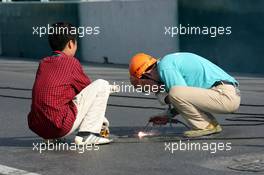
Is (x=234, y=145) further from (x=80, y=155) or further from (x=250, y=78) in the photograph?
(x=250, y=78)

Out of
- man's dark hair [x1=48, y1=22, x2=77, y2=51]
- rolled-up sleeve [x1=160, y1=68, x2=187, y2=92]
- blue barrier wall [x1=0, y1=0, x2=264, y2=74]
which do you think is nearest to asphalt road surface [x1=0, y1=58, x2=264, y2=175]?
rolled-up sleeve [x1=160, y1=68, x2=187, y2=92]

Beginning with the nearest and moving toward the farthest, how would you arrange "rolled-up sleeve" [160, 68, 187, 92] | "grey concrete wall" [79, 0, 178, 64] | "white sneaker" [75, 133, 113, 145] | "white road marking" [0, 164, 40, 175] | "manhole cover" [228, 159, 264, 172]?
"manhole cover" [228, 159, 264, 172], "white road marking" [0, 164, 40, 175], "white sneaker" [75, 133, 113, 145], "rolled-up sleeve" [160, 68, 187, 92], "grey concrete wall" [79, 0, 178, 64]

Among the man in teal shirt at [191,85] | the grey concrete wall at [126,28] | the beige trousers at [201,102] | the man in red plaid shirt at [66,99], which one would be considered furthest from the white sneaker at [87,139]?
the grey concrete wall at [126,28]

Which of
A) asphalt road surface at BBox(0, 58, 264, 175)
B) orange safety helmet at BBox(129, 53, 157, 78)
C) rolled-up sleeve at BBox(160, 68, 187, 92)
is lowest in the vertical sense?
asphalt road surface at BBox(0, 58, 264, 175)

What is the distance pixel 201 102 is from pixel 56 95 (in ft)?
4.93

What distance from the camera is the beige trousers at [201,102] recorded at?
8.94 meters

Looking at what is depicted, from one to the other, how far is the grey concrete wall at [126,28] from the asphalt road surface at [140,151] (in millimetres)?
6348

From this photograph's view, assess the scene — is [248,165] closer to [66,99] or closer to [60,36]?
[66,99]

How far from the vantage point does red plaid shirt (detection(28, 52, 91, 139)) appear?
860 centimetres

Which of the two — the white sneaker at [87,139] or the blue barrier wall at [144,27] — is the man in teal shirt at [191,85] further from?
the blue barrier wall at [144,27]

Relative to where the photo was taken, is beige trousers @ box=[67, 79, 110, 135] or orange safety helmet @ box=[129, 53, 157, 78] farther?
orange safety helmet @ box=[129, 53, 157, 78]

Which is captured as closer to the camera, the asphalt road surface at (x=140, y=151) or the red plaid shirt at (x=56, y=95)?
the asphalt road surface at (x=140, y=151)

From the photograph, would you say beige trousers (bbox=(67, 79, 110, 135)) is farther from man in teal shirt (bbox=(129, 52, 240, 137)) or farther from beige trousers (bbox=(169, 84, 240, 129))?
beige trousers (bbox=(169, 84, 240, 129))

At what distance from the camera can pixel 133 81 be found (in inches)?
356
